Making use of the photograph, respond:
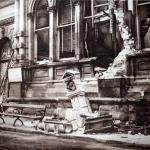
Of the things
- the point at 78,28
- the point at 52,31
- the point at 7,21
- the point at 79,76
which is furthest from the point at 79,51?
the point at 7,21

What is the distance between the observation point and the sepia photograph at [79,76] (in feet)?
18.3

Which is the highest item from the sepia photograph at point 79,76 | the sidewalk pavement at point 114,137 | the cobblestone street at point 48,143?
the sepia photograph at point 79,76

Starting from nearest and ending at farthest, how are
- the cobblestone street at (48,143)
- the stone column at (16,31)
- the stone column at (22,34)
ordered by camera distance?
1. the cobblestone street at (48,143)
2. the stone column at (22,34)
3. the stone column at (16,31)

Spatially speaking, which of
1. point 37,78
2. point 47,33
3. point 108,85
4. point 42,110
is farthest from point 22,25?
point 108,85

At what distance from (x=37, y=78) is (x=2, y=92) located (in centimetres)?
143


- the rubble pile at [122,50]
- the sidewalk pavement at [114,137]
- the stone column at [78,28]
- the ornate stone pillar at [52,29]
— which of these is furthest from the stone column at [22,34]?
the rubble pile at [122,50]

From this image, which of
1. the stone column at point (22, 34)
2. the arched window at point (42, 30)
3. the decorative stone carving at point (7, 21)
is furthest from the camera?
the decorative stone carving at point (7, 21)

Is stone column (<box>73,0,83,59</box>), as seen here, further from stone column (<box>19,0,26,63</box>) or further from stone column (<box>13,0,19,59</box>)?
stone column (<box>13,0,19,59</box>)

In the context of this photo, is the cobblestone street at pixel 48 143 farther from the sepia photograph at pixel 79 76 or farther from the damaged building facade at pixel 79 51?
the damaged building facade at pixel 79 51

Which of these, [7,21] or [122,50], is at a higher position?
[7,21]

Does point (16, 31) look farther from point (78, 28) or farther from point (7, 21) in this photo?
point (78, 28)

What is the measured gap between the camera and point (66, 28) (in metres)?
7.80

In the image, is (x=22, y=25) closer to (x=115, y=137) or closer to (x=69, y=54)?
(x=69, y=54)

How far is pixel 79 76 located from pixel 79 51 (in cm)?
68
